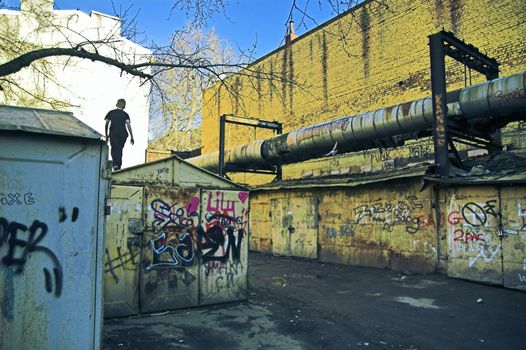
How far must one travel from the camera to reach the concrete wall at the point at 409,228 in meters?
8.09

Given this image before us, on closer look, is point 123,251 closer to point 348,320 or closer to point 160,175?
point 160,175

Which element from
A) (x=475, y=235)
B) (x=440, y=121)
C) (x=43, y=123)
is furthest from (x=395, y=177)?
(x=43, y=123)

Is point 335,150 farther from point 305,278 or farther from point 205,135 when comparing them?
point 205,135

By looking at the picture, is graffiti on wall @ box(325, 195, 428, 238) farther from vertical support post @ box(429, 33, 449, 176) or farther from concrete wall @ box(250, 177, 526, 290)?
vertical support post @ box(429, 33, 449, 176)

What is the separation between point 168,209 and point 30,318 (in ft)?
10.6

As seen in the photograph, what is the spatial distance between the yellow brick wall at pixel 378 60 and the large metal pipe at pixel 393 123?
1.92 meters

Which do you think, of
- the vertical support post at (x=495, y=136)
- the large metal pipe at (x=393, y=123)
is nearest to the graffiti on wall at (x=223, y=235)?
the large metal pipe at (x=393, y=123)

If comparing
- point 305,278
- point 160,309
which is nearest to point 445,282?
point 305,278

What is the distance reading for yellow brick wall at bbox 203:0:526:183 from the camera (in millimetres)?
12055

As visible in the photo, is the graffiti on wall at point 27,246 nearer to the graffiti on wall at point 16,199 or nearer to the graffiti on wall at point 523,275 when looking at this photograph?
the graffiti on wall at point 16,199

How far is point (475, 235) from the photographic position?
8586 mm

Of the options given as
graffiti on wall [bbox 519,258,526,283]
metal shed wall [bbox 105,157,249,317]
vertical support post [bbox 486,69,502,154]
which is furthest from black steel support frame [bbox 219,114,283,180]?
graffiti on wall [bbox 519,258,526,283]

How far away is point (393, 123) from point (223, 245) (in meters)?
5.91

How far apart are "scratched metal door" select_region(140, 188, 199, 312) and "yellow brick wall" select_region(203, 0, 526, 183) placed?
372cm
